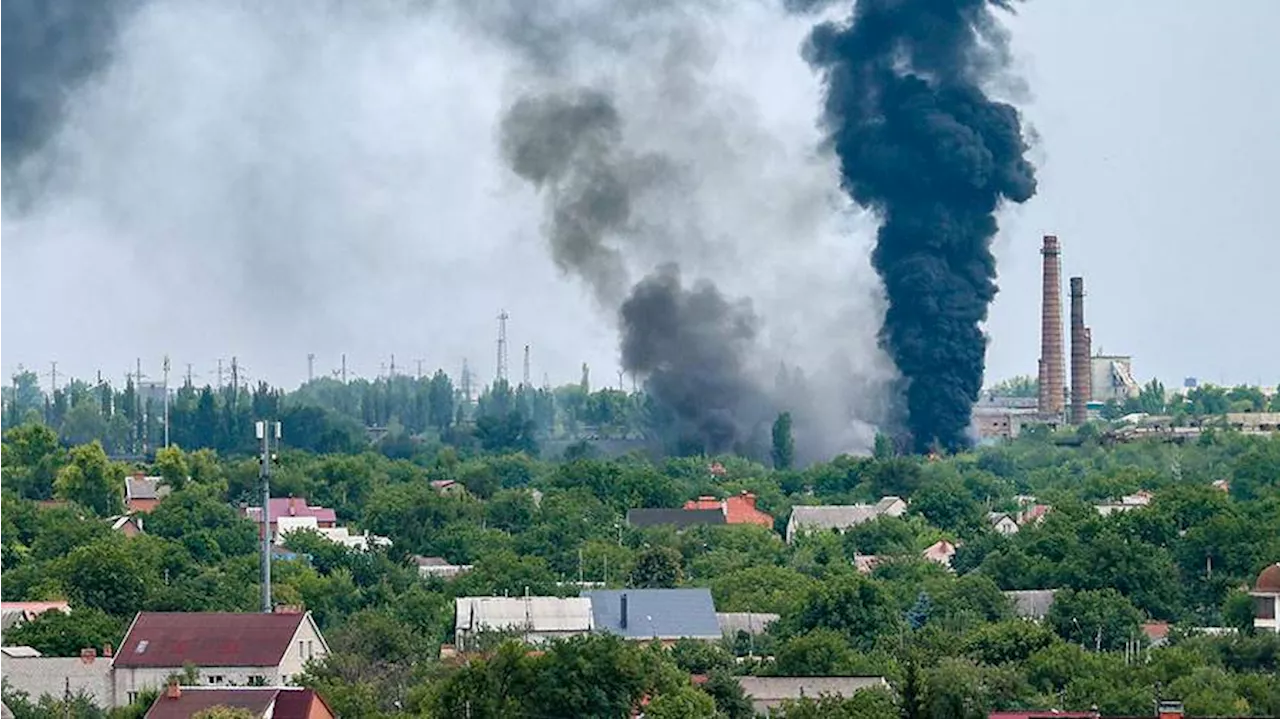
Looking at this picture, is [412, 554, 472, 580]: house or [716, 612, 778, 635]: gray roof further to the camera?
[412, 554, 472, 580]: house

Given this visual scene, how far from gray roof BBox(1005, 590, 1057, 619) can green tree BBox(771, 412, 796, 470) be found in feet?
180

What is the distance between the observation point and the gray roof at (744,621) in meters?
69.8

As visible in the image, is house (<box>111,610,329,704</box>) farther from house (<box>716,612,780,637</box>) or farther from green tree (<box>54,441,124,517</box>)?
Answer: green tree (<box>54,441,124,517</box>)

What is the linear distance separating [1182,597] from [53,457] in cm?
4994

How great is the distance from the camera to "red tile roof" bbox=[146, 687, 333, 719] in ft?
166

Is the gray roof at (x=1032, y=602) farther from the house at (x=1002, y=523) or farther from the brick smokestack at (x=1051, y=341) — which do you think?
the brick smokestack at (x=1051, y=341)

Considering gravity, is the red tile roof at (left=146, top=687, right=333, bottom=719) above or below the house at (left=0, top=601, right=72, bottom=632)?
below

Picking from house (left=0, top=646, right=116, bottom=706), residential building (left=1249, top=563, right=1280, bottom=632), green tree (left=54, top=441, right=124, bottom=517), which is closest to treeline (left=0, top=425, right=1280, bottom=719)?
→ green tree (left=54, top=441, right=124, bottom=517)

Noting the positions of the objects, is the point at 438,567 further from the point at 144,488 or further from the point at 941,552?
the point at 144,488

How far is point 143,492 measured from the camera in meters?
108

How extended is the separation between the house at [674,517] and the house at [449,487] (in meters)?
5.97

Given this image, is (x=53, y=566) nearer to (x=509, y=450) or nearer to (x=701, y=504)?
(x=701, y=504)

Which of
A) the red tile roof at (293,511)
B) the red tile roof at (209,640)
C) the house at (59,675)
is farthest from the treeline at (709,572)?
the house at (59,675)

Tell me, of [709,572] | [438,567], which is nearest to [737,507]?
[438,567]
